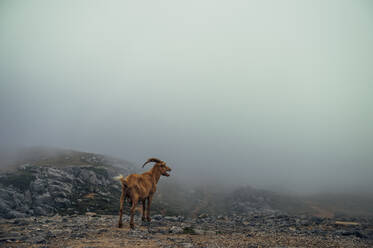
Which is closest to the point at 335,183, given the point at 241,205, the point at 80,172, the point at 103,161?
the point at 241,205

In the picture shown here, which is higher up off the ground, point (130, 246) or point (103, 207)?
point (130, 246)

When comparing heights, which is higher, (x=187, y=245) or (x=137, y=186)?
(x=137, y=186)

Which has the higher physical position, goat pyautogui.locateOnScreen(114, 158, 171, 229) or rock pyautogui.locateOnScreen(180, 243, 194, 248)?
goat pyautogui.locateOnScreen(114, 158, 171, 229)

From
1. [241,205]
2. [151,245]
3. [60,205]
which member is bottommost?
[241,205]

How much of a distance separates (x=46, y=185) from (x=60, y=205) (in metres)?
7.42

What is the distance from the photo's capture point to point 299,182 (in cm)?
13875

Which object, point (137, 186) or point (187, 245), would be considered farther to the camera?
point (137, 186)

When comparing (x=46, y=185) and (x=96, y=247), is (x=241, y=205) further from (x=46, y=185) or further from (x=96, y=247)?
(x=96, y=247)

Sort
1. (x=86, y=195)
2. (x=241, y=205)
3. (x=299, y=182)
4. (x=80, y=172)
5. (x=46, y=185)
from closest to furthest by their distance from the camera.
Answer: (x=46, y=185) → (x=86, y=195) → (x=80, y=172) → (x=241, y=205) → (x=299, y=182)

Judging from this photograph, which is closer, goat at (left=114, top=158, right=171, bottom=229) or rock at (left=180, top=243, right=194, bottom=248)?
rock at (left=180, top=243, right=194, bottom=248)

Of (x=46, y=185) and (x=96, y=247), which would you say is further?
(x=46, y=185)

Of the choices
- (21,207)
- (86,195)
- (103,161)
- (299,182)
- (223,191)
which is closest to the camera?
(21,207)

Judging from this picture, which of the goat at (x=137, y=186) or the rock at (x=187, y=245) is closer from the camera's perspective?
the rock at (x=187, y=245)

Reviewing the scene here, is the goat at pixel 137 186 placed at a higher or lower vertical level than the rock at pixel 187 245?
higher
